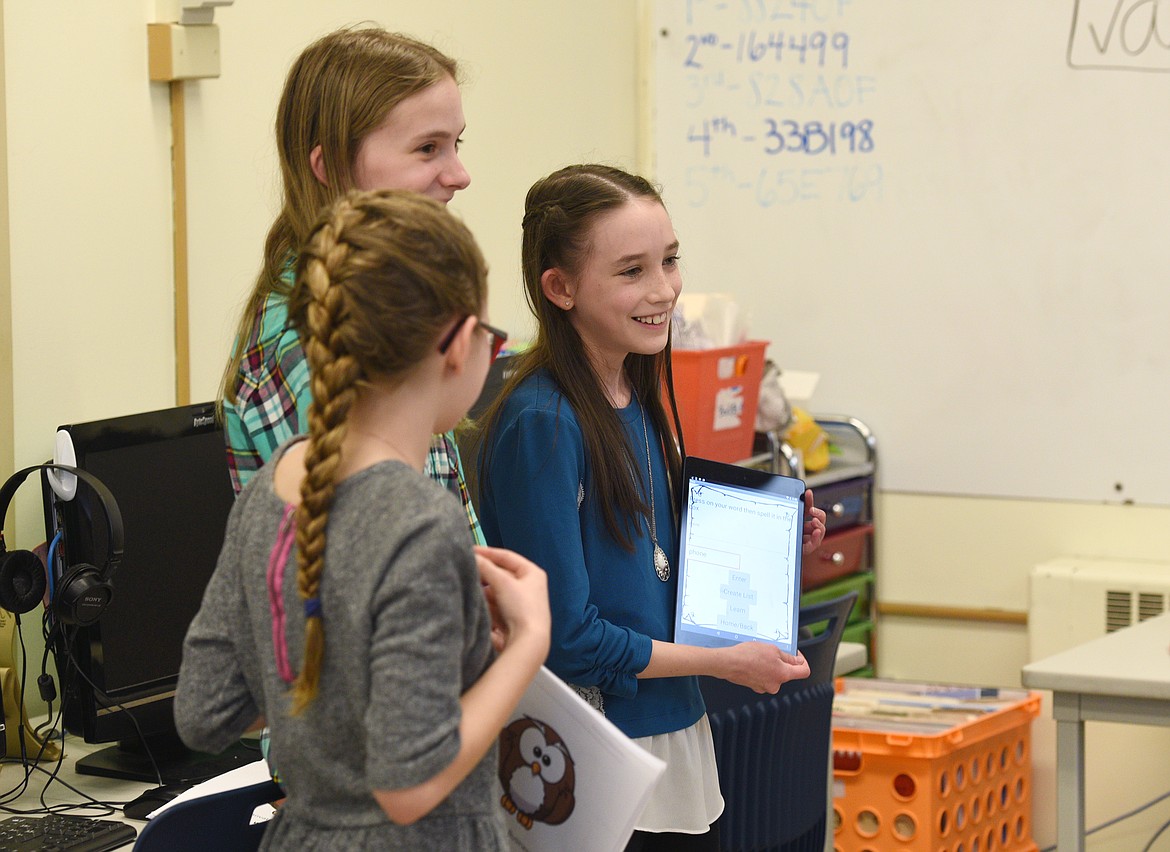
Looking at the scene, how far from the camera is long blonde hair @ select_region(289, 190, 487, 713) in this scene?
0.83 m

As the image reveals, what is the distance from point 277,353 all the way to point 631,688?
0.48m

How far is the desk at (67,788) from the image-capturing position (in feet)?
5.00

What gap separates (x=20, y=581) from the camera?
1508mm

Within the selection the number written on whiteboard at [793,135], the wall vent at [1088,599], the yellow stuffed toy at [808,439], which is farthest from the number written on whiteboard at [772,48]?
the wall vent at [1088,599]

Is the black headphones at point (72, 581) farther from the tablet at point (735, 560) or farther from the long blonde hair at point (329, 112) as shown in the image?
the tablet at point (735, 560)

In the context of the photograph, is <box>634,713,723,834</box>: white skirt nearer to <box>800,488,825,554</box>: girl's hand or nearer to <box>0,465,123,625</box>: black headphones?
<box>800,488,825,554</box>: girl's hand

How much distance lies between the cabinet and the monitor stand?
1.45 meters

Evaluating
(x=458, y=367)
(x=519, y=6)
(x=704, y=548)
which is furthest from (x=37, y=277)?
(x=519, y=6)

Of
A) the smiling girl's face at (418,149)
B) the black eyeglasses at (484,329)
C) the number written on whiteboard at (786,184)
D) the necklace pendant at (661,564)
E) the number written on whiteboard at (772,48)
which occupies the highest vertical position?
the number written on whiteboard at (772,48)

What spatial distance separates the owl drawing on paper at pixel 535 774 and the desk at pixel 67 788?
2.11 ft

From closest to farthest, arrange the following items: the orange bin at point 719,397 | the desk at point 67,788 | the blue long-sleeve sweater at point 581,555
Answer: the blue long-sleeve sweater at point 581,555, the desk at point 67,788, the orange bin at point 719,397

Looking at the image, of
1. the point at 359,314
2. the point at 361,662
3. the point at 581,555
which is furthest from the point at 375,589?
the point at 581,555

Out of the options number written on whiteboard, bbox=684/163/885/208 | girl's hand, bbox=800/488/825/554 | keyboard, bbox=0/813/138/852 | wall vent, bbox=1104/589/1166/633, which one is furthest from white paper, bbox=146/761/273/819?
number written on whiteboard, bbox=684/163/885/208

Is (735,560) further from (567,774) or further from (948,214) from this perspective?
(948,214)
